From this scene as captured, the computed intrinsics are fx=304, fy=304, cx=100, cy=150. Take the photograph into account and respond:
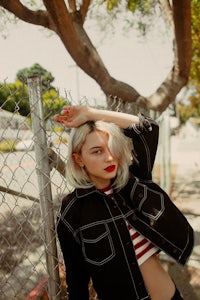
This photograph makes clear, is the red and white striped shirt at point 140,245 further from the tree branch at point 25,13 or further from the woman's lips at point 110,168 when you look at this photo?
the tree branch at point 25,13

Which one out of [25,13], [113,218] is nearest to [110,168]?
[113,218]

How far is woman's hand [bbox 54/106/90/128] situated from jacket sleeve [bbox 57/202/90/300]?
51 cm

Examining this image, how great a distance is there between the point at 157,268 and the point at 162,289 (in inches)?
4.3

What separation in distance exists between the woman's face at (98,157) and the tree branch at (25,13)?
10.5 ft

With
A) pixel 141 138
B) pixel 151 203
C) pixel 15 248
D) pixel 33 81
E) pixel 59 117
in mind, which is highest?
pixel 33 81

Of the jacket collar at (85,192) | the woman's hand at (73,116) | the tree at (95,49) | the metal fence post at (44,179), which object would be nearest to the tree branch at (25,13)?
the tree at (95,49)

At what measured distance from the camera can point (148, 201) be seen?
1665 mm

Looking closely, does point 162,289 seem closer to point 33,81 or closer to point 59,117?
point 59,117

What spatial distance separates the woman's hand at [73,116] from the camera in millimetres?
1602

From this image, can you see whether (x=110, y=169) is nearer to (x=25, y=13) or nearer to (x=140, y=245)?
(x=140, y=245)

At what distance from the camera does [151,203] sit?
166 cm

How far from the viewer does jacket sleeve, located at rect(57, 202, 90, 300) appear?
1593mm

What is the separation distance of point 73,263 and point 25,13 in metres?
3.87

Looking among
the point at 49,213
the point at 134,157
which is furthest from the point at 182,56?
the point at 49,213
